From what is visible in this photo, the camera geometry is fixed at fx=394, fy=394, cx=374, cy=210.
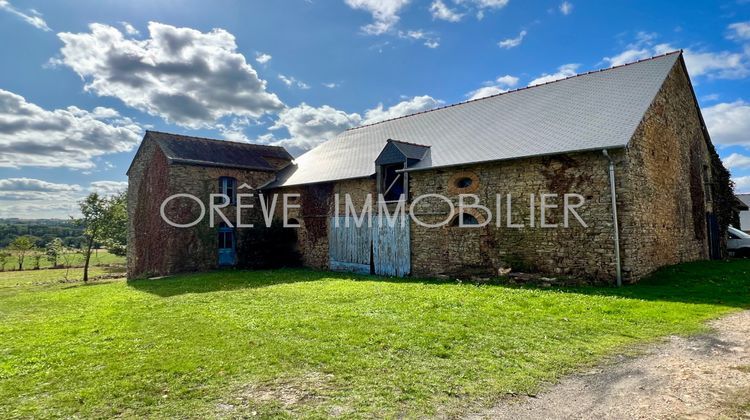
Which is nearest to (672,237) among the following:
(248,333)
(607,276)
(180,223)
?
(607,276)

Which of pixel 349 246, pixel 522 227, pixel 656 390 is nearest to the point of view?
pixel 656 390

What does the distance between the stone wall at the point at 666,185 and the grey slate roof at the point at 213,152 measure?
17.1m

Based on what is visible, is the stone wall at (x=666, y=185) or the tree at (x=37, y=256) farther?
the tree at (x=37, y=256)

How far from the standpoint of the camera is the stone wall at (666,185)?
10766 mm

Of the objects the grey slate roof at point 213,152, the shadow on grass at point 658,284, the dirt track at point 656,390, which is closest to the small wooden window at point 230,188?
the grey slate roof at point 213,152

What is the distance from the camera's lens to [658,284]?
1063 centimetres

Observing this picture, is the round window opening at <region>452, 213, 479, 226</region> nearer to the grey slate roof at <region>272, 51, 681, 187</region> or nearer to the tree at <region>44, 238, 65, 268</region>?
the grey slate roof at <region>272, 51, 681, 187</region>

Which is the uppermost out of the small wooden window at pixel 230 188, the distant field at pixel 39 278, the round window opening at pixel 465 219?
the small wooden window at pixel 230 188

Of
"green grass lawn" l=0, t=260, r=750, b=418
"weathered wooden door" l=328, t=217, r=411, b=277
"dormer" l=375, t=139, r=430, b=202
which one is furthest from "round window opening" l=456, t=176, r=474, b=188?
"green grass lawn" l=0, t=260, r=750, b=418

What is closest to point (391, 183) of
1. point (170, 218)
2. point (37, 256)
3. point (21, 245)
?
point (170, 218)

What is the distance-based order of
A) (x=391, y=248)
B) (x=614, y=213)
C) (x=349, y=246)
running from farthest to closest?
(x=349, y=246), (x=391, y=248), (x=614, y=213)

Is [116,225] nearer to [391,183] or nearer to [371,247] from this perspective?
[371,247]

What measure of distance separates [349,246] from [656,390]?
13598 mm

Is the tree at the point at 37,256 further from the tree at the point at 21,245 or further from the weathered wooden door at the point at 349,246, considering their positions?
the weathered wooden door at the point at 349,246
